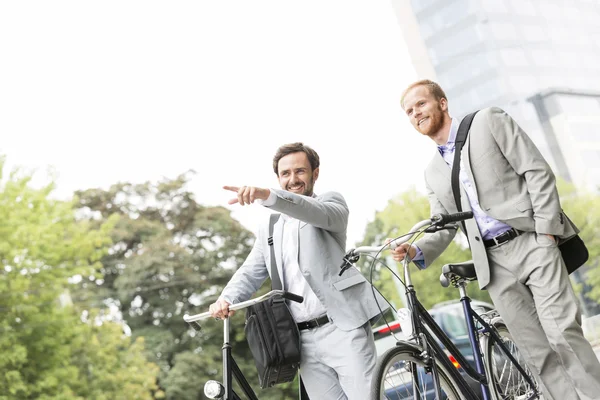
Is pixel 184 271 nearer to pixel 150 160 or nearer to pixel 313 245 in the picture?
pixel 150 160

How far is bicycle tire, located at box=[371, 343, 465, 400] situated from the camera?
1.77 metres

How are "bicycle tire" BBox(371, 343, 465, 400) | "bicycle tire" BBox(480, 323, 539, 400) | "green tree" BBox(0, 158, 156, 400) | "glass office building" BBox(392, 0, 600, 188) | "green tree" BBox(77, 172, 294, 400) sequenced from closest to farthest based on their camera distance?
1. "bicycle tire" BBox(371, 343, 465, 400)
2. "bicycle tire" BBox(480, 323, 539, 400)
3. "glass office building" BBox(392, 0, 600, 188)
4. "green tree" BBox(0, 158, 156, 400)
5. "green tree" BBox(77, 172, 294, 400)

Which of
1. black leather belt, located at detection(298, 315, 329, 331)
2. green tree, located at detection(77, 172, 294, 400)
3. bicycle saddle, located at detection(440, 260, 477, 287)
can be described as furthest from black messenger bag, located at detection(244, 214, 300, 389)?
green tree, located at detection(77, 172, 294, 400)

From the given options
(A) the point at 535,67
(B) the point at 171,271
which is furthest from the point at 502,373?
(B) the point at 171,271

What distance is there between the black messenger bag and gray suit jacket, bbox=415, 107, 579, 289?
0.64 metres

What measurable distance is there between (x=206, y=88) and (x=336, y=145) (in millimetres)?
2914

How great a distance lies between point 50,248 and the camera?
8.72 metres

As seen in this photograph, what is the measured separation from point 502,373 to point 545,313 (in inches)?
16.2

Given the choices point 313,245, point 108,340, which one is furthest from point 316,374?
point 108,340

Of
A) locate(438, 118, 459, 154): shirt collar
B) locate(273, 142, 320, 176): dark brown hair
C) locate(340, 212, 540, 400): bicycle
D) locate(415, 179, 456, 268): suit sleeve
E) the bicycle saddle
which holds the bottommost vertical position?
locate(340, 212, 540, 400): bicycle

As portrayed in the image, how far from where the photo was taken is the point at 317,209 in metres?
2.07

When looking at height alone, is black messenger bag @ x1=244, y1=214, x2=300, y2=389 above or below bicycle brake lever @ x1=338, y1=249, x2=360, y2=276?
below

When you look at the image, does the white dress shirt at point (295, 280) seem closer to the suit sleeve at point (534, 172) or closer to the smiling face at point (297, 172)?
the smiling face at point (297, 172)

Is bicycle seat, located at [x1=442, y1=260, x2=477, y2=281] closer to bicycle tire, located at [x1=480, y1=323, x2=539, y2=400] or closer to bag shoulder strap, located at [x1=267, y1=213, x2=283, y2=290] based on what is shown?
bicycle tire, located at [x1=480, y1=323, x2=539, y2=400]
